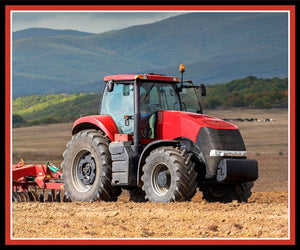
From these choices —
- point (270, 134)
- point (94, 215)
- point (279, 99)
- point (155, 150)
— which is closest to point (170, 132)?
point (155, 150)

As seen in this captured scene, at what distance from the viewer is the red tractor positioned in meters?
11.6

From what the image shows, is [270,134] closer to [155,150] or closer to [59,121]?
[59,121]

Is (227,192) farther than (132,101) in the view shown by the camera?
Yes

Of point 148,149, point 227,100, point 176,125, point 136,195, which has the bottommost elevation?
point 136,195

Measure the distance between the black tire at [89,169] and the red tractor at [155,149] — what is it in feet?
0.06

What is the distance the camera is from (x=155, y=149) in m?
12.0

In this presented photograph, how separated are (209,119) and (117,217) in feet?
9.52

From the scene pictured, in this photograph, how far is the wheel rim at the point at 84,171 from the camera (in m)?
13.2

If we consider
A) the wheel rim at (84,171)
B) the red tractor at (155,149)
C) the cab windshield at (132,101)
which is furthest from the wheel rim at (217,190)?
the wheel rim at (84,171)

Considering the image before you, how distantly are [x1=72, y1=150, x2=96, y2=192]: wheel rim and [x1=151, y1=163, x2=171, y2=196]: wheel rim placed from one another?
169 centimetres

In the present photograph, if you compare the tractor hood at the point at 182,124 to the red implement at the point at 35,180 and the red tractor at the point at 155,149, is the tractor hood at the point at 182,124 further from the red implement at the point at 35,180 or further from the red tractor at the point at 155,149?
the red implement at the point at 35,180

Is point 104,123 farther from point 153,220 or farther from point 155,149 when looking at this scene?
point 153,220

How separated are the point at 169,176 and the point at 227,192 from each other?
1.64 metres

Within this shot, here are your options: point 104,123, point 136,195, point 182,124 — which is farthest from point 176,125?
point 136,195
